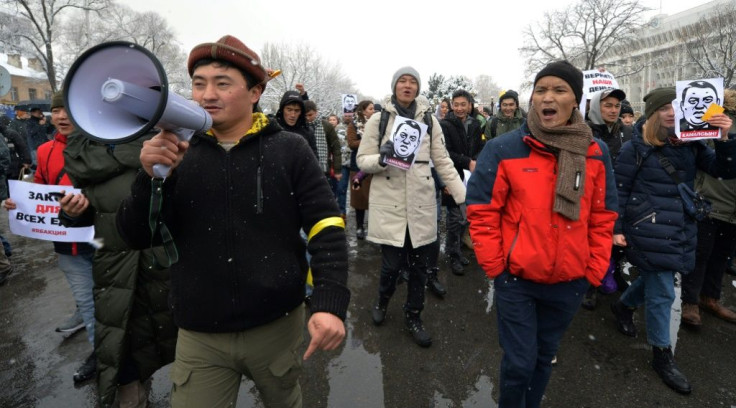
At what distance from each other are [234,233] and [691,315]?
4.23m

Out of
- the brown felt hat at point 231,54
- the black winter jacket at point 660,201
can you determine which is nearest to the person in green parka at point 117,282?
the brown felt hat at point 231,54

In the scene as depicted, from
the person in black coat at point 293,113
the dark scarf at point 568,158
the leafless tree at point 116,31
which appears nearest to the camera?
the dark scarf at point 568,158

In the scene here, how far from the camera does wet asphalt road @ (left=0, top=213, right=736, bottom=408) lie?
281 cm

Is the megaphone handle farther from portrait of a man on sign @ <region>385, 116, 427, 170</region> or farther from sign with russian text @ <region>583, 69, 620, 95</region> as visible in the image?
sign with russian text @ <region>583, 69, 620, 95</region>

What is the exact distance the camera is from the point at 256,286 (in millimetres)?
1634

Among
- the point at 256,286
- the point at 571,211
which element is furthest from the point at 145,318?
the point at 571,211

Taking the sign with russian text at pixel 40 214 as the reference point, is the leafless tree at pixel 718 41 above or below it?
above

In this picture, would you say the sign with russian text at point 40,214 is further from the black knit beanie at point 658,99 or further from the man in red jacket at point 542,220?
the black knit beanie at point 658,99

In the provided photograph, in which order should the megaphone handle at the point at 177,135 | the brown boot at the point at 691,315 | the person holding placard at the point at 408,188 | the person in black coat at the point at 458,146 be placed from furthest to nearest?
the person in black coat at the point at 458,146 → the brown boot at the point at 691,315 → the person holding placard at the point at 408,188 → the megaphone handle at the point at 177,135

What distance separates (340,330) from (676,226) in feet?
9.13

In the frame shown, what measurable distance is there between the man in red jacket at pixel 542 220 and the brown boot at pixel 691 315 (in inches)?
92.8

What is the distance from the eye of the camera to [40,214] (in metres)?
3.14

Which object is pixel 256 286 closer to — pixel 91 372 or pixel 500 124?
pixel 91 372

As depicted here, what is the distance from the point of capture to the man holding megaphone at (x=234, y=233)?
1.60 metres
